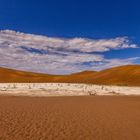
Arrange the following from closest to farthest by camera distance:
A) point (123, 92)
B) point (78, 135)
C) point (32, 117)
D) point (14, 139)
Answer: point (14, 139) < point (78, 135) < point (32, 117) < point (123, 92)

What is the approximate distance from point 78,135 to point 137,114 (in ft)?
23.0

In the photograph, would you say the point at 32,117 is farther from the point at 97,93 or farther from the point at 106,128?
the point at 97,93

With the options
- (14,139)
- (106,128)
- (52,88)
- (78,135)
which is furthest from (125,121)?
(52,88)

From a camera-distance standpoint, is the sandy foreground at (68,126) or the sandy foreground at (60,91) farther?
the sandy foreground at (60,91)

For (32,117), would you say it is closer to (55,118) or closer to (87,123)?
(55,118)

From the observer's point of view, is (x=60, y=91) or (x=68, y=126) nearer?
(x=68, y=126)

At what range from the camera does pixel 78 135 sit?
1095cm

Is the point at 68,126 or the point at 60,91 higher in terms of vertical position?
the point at 60,91

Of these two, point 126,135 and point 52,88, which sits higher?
point 52,88

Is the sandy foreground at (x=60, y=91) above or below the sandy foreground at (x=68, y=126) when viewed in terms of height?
above

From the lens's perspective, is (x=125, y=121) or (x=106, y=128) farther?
(x=125, y=121)

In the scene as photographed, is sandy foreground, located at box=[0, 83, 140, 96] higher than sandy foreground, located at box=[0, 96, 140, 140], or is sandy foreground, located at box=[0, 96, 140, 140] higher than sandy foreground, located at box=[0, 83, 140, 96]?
sandy foreground, located at box=[0, 83, 140, 96]

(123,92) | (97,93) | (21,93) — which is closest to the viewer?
(21,93)

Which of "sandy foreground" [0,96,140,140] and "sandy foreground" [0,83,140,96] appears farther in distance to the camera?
"sandy foreground" [0,83,140,96]
